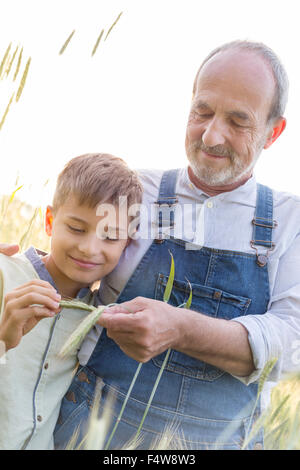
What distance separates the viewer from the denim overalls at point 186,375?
5.10 ft

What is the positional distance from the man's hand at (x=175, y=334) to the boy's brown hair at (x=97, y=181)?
39cm

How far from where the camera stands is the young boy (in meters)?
1.38

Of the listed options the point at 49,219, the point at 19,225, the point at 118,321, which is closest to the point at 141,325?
the point at 118,321

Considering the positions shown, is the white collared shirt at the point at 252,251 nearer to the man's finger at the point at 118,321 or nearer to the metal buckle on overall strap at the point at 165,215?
the metal buckle on overall strap at the point at 165,215

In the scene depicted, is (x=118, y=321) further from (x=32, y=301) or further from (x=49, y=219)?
(x=49, y=219)

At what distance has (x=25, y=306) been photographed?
1098 millimetres

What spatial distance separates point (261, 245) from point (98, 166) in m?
0.62

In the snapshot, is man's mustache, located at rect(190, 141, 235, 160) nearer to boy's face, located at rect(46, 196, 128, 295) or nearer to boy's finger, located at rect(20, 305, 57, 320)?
boy's face, located at rect(46, 196, 128, 295)

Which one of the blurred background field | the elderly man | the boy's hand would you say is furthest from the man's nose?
the boy's hand

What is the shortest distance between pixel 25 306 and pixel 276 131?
1.34m

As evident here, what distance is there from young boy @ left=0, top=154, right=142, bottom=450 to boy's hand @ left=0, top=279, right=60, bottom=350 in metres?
0.22

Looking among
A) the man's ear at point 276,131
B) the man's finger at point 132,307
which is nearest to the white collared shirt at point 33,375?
the man's finger at point 132,307

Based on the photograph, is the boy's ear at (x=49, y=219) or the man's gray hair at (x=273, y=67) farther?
the man's gray hair at (x=273, y=67)

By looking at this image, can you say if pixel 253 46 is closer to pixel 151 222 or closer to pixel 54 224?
pixel 151 222
